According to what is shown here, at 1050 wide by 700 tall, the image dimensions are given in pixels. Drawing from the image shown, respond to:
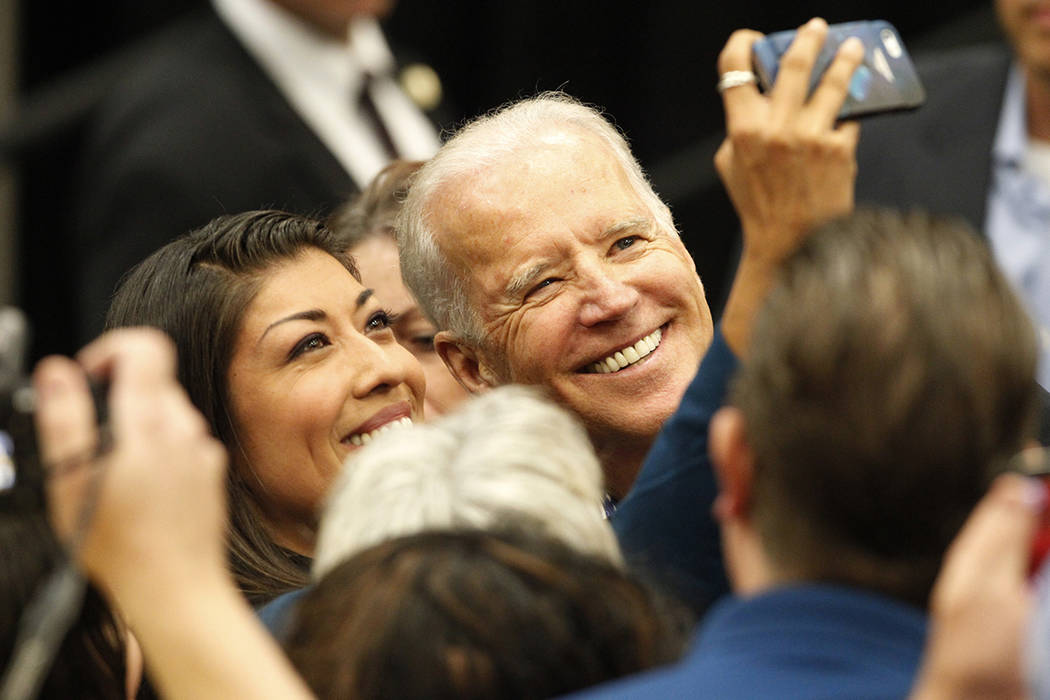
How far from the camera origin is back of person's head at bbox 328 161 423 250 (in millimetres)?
3012

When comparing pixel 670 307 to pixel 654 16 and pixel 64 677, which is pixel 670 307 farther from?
pixel 654 16

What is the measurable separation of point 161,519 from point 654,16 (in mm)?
3515

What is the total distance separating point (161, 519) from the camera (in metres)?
1.30

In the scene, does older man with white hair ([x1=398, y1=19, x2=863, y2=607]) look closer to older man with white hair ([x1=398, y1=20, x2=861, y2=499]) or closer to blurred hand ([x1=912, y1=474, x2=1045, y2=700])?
older man with white hair ([x1=398, y1=20, x2=861, y2=499])

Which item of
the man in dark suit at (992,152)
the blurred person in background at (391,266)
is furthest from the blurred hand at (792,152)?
the man in dark suit at (992,152)

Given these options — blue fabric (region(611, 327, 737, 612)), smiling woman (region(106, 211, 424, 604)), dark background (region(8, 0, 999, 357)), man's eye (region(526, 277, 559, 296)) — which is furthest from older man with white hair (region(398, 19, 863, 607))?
dark background (region(8, 0, 999, 357))

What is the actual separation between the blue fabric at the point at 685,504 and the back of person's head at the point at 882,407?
0.43 meters

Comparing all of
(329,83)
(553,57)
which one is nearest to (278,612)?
(329,83)

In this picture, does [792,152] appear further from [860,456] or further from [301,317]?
[301,317]

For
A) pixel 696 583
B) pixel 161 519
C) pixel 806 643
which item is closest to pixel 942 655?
pixel 806 643

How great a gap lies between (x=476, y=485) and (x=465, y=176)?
113 centimetres

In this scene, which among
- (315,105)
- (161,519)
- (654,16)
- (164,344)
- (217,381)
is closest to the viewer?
(161,519)

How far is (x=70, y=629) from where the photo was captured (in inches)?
68.0

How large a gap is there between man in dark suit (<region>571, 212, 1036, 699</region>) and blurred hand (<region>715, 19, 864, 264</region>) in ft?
1.28
